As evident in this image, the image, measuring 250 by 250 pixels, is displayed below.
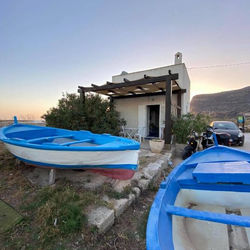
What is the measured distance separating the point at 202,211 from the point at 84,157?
61.1 inches

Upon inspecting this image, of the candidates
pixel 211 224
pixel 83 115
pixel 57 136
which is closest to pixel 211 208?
pixel 211 224

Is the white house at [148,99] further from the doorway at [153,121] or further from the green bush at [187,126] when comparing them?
the green bush at [187,126]

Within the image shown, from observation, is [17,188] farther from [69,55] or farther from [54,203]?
[69,55]

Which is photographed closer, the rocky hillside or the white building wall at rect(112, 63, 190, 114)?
the white building wall at rect(112, 63, 190, 114)

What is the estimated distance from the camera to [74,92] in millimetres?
6469

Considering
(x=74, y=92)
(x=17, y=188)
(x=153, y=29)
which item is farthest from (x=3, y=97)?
(x=153, y=29)

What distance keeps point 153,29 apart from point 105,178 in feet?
21.1

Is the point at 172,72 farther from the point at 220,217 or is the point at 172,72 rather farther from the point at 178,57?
the point at 220,217

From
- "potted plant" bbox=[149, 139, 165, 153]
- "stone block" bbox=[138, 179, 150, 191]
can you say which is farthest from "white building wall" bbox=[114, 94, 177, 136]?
"stone block" bbox=[138, 179, 150, 191]

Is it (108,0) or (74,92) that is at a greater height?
(108,0)

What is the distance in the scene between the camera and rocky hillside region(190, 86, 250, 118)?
24.1 metres

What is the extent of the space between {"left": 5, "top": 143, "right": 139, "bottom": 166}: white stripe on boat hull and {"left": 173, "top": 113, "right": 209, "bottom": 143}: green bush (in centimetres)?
344

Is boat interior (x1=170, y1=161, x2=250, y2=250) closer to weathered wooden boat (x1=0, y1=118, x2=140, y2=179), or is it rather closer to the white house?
weathered wooden boat (x1=0, y1=118, x2=140, y2=179)

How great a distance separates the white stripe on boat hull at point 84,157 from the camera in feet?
5.98
